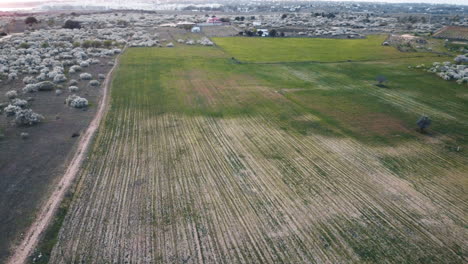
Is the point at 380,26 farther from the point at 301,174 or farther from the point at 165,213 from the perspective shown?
the point at 165,213

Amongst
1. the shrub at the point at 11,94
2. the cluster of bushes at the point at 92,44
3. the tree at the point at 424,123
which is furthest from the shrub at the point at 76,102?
the cluster of bushes at the point at 92,44

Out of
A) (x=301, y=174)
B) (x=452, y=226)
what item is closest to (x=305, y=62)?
(x=301, y=174)

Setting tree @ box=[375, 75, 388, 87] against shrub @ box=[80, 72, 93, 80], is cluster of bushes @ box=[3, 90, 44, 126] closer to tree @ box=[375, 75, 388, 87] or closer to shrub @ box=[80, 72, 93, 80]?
shrub @ box=[80, 72, 93, 80]

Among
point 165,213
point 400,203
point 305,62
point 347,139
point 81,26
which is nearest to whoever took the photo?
point 165,213

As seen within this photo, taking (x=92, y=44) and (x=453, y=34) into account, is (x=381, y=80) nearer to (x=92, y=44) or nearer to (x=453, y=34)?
(x=92, y=44)

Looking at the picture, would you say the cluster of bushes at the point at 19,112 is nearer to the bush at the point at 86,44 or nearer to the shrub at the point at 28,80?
the shrub at the point at 28,80

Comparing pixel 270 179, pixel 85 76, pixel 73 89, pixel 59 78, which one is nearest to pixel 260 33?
pixel 85 76
